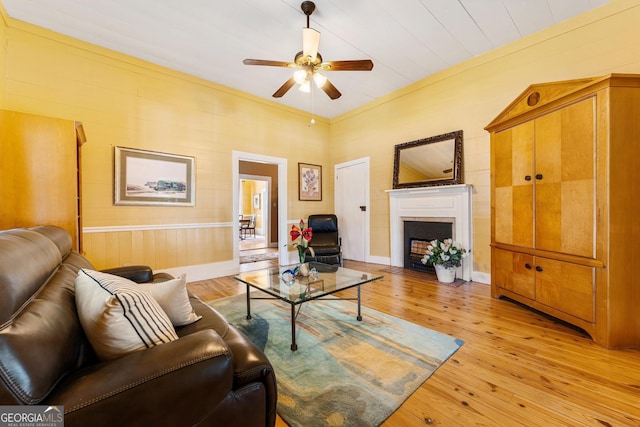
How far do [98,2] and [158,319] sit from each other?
323 centimetres

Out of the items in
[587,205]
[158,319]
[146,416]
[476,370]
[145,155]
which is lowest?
[476,370]

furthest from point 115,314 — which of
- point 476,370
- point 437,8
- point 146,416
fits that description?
point 437,8

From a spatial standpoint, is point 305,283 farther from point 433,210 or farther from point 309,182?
point 309,182

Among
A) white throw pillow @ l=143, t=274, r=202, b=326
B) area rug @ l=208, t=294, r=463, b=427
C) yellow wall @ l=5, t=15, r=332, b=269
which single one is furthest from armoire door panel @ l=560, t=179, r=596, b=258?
yellow wall @ l=5, t=15, r=332, b=269

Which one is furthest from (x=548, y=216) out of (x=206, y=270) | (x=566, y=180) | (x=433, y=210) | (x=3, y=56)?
(x=3, y=56)

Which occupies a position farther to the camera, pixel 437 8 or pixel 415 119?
pixel 415 119

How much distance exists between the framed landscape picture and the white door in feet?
9.30

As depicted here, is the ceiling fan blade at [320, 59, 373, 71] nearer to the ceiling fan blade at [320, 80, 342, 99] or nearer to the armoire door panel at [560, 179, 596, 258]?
the ceiling fan blade at [320, 80, 342, 99]

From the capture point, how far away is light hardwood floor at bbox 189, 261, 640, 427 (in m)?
1.31

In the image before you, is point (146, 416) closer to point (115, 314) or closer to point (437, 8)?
point (115, 314)

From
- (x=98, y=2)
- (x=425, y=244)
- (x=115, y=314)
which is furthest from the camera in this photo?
(x=425, y=244)

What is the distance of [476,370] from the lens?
1674 millimetres

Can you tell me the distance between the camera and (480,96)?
3502mm

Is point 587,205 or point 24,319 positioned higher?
point 587,205
